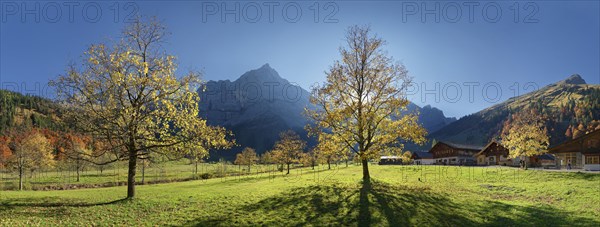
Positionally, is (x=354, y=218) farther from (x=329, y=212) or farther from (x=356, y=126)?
(x=356, y=126)

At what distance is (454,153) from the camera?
128 m

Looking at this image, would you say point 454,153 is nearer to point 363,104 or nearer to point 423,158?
point 423,158

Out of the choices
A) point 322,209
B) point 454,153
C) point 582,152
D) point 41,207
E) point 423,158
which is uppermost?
point 582,152

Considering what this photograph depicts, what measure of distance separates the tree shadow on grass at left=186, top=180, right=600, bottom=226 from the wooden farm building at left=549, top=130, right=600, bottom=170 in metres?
55.9

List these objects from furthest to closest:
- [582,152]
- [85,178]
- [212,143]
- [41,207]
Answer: [85,178]
[582,152]
[212,143]
[41,207]

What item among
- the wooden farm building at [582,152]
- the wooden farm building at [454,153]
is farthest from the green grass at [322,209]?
the wooden farm building at [454,153]

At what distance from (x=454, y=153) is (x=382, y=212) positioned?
11764cm

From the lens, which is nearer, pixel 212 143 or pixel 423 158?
pixel 212 143

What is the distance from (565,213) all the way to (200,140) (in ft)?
97.7

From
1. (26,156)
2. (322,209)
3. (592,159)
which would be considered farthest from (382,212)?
(26,156)

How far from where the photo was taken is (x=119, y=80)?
85.0 feet

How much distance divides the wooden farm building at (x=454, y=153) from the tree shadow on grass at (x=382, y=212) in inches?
4156

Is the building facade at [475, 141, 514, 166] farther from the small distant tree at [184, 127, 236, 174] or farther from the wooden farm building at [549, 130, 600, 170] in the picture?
the small distant tree at [184, 127, 236, 174]

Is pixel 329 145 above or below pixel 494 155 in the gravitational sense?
above
